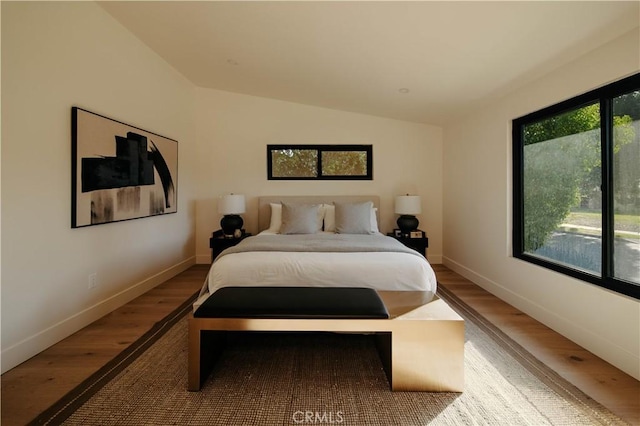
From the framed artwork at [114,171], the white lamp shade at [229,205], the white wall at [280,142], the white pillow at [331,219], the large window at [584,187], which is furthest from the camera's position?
the white wall at [280,142]

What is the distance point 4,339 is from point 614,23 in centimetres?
429

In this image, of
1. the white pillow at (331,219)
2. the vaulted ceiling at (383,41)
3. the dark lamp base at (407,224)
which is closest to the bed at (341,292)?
the white pillow at (331,219)

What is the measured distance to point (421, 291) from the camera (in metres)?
2.05

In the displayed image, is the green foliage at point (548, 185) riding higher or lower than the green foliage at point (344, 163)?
lower

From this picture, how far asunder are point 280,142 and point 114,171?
7.65 feet

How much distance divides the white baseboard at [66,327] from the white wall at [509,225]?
3.88 metres

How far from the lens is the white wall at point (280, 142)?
14.4 feet

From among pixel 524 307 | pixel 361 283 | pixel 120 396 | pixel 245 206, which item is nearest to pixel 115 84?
pixel 245 206

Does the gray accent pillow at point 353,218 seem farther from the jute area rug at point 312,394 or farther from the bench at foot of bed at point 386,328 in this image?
the bench at foot of bed at point 386,328

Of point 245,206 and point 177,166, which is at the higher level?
point 177,166

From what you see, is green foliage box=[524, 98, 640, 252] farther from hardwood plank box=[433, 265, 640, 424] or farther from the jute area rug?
the jute area rug

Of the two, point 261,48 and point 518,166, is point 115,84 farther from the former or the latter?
point 518,166

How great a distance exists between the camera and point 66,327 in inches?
85.5

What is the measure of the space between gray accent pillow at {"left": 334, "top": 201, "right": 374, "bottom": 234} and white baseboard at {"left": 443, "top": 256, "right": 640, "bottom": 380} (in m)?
1.54
